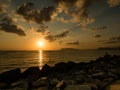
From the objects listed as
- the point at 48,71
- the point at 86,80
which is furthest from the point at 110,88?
the point at 48,71

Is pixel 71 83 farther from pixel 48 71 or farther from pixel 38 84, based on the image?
pixel 48 71

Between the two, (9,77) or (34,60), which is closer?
(9,77)

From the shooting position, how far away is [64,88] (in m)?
7.55

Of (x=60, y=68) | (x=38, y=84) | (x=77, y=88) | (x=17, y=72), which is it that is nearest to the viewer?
(x=77, y=88)

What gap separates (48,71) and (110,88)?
294 inches

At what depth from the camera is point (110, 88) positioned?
7.90m

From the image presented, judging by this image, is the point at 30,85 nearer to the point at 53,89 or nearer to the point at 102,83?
the point at 53,89

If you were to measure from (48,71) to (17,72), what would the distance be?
9.25 ft

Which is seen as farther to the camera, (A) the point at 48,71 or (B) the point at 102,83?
(A) the point at 48,71

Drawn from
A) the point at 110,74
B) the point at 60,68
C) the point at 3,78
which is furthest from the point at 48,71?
the point at 110,74

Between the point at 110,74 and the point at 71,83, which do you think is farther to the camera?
the point at 110,74

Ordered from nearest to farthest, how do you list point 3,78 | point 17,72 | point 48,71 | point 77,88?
1. point 77,88
2. point 3,78
3. point 17,72
4. point 48,71

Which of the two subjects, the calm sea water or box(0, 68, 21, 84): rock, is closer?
box(0, 68, 21, 84): rock

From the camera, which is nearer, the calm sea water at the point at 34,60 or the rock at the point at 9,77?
the rock at the point at 9,77
